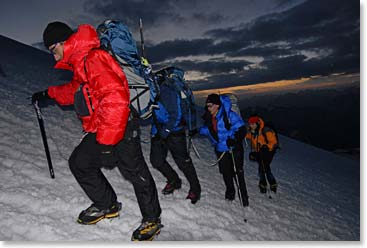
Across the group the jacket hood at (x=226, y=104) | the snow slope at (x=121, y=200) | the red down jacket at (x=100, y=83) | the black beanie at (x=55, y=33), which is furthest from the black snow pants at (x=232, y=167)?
the black beanie at (x=55, y=33)

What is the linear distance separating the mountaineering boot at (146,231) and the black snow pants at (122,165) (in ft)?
0.16

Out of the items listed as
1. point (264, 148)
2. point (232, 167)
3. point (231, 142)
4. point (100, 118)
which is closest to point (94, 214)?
point (100, 118)

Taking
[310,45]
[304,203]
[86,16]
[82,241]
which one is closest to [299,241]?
[304,203]

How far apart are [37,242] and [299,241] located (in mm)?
2582

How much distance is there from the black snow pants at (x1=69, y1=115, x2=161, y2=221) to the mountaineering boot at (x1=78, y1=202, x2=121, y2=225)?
0.52 ft

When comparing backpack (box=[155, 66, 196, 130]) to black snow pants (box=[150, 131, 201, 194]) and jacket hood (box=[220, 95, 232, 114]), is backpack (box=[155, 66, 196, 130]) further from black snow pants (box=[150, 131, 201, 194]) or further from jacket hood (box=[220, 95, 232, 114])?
jacket hood (box=[220, 95, 232, 114])

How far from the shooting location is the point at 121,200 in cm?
310

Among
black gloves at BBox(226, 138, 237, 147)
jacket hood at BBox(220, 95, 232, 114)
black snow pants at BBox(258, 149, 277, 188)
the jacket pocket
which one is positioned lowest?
black snow pants at BBox(258, 149, 277, 188)

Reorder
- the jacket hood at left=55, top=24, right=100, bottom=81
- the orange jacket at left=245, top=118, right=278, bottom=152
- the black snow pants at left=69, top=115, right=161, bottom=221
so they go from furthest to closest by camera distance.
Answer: the orange jacket at left=245, top=118, right=278, bottom=152, the black snow pants at left=69, top=115, right=161, bottom=221, the jacket hood at left=55, top=24, right=100, bottom=81

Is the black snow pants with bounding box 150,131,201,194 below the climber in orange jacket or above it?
above

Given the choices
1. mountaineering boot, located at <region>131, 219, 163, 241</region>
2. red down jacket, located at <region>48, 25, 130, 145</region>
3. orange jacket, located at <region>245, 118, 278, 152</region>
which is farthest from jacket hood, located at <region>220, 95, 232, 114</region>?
red down jacket, located at <region>48, 25, 130, 145</region>

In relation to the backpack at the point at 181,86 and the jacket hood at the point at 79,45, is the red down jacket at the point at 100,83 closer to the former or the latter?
the jacket hood at the point at 79,45

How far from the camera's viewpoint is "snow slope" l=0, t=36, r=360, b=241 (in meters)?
2.54

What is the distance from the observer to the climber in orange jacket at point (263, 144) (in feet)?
15.2
